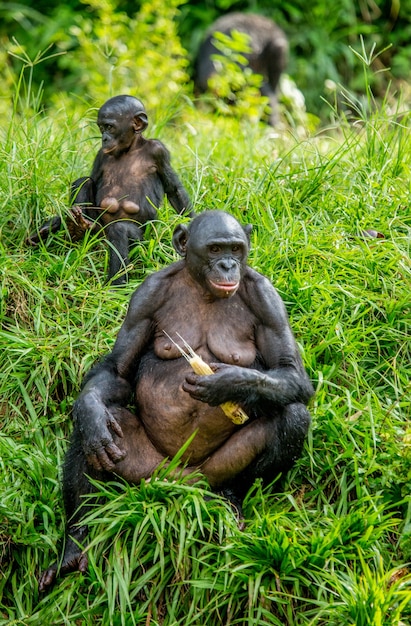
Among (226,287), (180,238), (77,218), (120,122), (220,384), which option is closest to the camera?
(220,384)

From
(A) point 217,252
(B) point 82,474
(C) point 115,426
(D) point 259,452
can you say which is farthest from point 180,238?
(B) point 82,474

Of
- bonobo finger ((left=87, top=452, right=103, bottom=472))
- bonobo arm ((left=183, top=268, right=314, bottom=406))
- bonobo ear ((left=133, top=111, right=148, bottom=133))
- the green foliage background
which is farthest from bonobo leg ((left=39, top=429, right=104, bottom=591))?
the green foliage background

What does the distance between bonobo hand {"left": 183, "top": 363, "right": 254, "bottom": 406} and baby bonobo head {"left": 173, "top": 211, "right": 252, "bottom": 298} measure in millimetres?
364

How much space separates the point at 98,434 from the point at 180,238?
109cm

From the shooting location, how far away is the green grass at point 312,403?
443cm

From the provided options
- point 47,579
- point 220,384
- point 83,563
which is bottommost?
point 47,579

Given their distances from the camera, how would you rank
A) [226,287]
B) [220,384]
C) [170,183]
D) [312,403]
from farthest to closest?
[170,183] < [312,403] < [226,287] < [220,384]

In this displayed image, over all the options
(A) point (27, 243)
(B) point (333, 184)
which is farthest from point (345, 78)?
(A) point (27, 243)

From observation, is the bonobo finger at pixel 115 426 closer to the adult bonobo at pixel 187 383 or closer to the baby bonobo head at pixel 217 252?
the adult bonobo at pixel 187 383

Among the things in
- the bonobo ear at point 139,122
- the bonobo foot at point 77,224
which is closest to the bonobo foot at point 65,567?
the bonobo foot at point 77,224

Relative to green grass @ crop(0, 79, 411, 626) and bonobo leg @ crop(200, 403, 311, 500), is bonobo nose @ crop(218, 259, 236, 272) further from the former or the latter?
green grass @ crop(0, 79, 411, 626)

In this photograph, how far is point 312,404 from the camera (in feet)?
17.1

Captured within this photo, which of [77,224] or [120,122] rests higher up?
[120,122]

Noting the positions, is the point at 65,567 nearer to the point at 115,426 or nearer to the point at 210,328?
the point at 115,426
